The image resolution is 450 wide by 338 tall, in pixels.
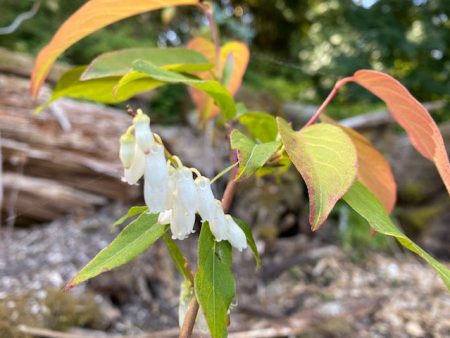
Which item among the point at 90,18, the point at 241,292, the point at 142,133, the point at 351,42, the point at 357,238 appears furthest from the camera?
the point at 351,42

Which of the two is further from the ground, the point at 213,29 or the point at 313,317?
the point at 213,29

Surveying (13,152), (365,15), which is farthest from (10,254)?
(365,15)

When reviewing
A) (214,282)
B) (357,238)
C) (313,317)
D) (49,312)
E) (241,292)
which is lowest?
(357,238)

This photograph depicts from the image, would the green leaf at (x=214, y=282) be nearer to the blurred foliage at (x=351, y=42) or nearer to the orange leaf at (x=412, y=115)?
the orange leaf at (x=412, y=115)

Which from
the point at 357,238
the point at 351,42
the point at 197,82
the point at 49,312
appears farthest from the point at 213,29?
the point at 351,42

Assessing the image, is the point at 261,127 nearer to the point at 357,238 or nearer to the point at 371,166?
the point at 371,166

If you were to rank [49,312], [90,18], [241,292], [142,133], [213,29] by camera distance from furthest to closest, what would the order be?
1. [241,292]
2. [49,312]
3. [213,29]
4. [90,18]
5. [142,133]

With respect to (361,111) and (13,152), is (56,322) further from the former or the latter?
(361,111)
